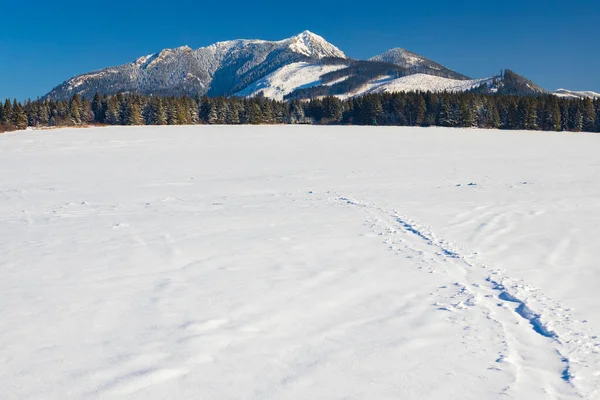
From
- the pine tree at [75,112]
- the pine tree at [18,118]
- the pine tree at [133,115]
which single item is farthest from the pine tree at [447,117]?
the pine tree at [18,118]

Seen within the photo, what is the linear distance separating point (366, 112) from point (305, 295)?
10425 cm

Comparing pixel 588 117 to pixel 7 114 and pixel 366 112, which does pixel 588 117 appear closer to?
pixel 366 112

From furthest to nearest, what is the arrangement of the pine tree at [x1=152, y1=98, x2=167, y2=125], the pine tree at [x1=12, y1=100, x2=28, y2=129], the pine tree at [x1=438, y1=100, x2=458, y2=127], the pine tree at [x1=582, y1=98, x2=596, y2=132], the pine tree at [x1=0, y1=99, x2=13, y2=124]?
the pine tree at [x1=582, y1=98, x2=596, y2=132] → the pine tree at [x1=152, y1=98, x2=167, y2=125] → the pine tree at [x1=438, y1=100, x2=458, y2=127] → the pine tree at [x1=0, y1=99, x2=13, y2=124] → the pine tree at [x1=12, y1=100, x2=28, y2=129]

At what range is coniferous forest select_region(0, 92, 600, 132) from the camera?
97.2m

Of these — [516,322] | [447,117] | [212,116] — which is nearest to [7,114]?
[212,116]

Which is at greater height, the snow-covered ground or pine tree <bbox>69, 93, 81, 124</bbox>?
pine tree <bbox>69, 93, 81, 124</bbox>

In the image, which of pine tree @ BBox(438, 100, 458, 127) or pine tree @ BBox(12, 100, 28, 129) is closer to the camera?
pine tree @ BBox(12, 100, 28, 129)

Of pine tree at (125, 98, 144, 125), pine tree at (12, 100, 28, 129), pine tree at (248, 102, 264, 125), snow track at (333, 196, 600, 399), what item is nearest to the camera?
snow track at (333, 196, 600, 399)

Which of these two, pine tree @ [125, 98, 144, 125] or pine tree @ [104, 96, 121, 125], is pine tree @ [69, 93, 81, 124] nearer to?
pine tree @ [104, 96, 121, 125]

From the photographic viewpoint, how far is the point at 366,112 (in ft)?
359

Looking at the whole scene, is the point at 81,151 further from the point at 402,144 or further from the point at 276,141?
the point at 402,144

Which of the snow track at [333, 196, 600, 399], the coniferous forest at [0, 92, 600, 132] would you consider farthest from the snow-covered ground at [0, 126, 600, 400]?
the coniferous forest at [0, 92, 600, 132]

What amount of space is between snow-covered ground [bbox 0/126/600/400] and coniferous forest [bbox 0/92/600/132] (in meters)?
81.8

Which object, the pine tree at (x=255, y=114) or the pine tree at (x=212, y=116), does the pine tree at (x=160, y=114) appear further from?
the pine tree at (x=255, y=114)
